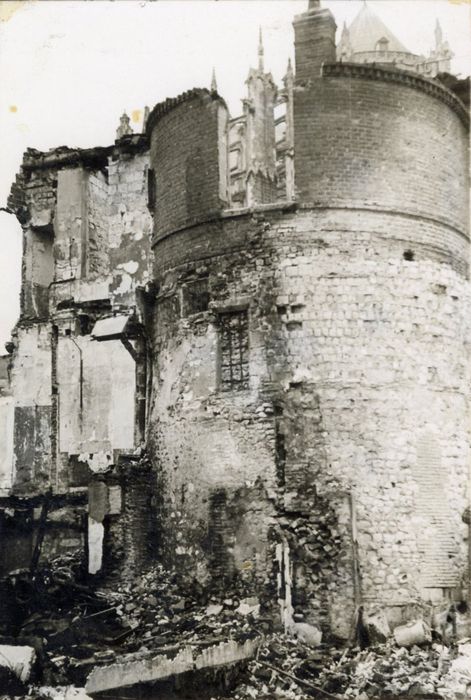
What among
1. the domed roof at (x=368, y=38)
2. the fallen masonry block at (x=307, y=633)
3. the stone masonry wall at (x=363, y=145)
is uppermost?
the domed roof at (x=368, y=38)

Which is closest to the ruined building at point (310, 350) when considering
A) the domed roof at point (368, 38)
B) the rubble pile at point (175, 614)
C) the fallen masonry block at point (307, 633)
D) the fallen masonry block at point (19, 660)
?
the fallen masonry block at point (307, 633)

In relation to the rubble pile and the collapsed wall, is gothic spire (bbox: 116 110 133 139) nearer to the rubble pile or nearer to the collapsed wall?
the collapsed wall

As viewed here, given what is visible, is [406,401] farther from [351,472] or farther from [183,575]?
[183,575]

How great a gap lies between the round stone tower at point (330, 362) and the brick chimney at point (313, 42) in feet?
0.10

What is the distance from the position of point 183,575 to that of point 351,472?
331cm

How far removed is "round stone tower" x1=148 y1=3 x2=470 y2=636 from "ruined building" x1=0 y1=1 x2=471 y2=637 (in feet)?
0.10

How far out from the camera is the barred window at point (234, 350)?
13680mm

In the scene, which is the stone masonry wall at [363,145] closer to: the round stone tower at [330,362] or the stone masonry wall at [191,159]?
the round stone tower at [330,362]

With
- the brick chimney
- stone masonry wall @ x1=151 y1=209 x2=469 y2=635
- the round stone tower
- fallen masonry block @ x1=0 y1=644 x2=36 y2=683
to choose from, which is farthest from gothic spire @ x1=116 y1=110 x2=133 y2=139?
fallen masonry block @ x1=0 y1=644 x2=36 y2=683

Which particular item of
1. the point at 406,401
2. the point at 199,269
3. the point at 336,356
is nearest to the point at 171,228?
the point at 199,269

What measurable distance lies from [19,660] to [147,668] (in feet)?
6.94

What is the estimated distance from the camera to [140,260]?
58.9 feet

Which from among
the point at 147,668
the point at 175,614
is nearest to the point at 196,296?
the point at 175,614

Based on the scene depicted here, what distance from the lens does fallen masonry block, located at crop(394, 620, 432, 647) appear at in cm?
1201
